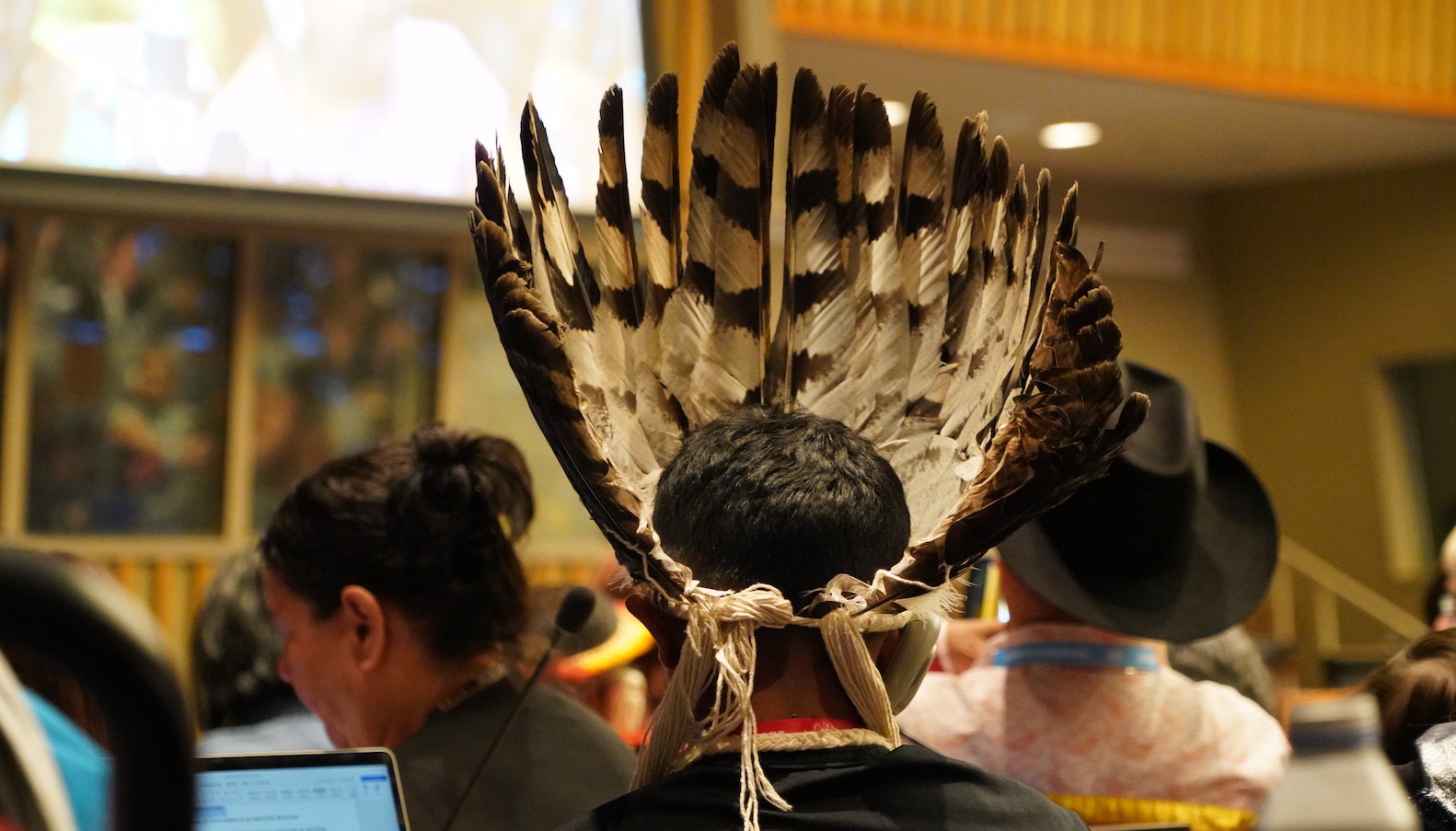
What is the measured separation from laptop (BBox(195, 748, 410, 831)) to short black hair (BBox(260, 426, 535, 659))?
362 mm

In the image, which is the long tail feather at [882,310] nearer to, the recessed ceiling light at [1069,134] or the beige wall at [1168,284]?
the recessed ceiling light at [1069,134]

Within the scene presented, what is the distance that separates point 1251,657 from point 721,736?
1.58m

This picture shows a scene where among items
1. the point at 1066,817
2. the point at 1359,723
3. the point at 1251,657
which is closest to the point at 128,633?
the point at 1359,723

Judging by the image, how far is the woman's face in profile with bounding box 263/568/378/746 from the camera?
1.71 metres

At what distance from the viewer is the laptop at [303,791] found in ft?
4.28

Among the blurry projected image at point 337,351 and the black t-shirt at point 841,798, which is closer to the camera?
the black t-shirt at point 841,798

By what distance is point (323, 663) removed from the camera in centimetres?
172

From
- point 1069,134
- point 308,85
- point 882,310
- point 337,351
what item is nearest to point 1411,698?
point 882,310

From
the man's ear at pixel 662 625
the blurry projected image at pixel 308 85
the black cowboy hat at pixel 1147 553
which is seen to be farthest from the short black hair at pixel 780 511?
the blurry projected image at pixel 308 85

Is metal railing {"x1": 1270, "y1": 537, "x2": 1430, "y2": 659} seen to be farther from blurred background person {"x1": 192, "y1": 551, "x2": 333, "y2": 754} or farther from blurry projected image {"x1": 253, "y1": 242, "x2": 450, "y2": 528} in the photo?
blurred background person {"x1": 192, "y1": 551, "x2": 333, "y2": 754}

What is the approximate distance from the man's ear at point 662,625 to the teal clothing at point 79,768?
47 cm

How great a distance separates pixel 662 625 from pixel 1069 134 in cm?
595

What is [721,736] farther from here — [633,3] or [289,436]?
[289,436]

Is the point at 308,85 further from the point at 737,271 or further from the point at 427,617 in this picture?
the point at 737,271
